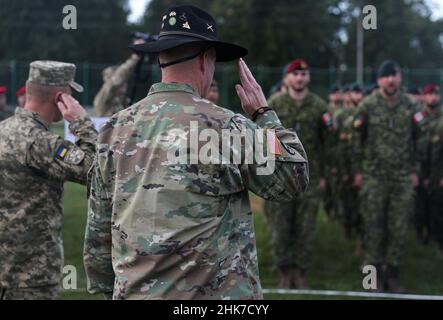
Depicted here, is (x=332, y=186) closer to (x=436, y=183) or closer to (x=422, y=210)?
(x=422, y=210)

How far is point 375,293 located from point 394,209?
3.33 feet

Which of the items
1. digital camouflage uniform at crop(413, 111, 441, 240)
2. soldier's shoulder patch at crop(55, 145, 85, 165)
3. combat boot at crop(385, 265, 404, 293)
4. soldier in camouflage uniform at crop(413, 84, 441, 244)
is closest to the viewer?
soldier's shoulder patch at crop(55, 145, 85, 165)

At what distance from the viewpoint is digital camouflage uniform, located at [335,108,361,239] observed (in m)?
10.6

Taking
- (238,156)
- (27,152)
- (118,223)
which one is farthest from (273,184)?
(27,152)

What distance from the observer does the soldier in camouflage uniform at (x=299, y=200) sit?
815cm

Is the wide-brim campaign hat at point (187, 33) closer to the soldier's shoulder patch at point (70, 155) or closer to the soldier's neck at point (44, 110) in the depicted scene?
the soldier's shoulder patch at point (70, 155)

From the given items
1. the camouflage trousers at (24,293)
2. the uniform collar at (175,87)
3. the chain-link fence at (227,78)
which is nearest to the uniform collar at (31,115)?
the camouflage trousers at (24,293)

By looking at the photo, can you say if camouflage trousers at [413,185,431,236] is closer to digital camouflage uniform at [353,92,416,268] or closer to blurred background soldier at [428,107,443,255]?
blurred background soldier at [428,107,443,255]

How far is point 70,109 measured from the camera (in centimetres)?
427

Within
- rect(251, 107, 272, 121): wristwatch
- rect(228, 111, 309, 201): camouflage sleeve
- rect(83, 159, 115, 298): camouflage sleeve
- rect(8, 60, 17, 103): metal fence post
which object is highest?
rect(8, 60, 17, 103): metal fence post

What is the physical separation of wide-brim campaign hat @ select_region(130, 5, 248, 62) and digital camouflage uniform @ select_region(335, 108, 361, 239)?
24.4 ft

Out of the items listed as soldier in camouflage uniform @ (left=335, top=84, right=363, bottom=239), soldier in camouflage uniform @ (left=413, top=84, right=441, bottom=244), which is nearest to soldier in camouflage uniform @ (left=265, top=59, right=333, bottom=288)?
soldier in camouflage uniform @ (left=335, top=84, right=363, bottom=239)

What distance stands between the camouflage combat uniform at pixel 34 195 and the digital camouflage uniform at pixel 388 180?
15.2ft
